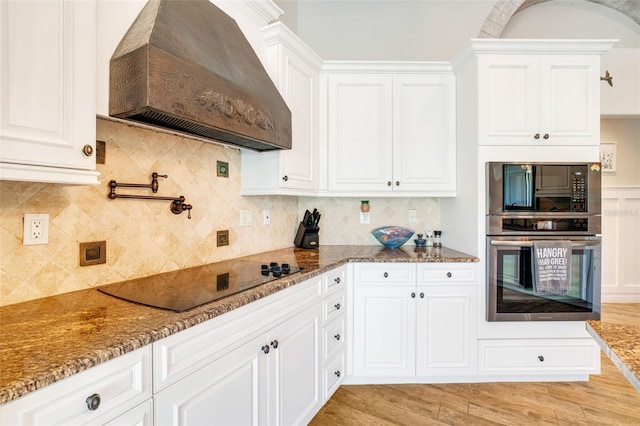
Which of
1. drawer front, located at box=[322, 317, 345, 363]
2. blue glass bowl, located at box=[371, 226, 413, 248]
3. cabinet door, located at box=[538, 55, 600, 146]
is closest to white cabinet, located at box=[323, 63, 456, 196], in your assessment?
blue glass bowl, located at box=[371, 226, 413, 248]

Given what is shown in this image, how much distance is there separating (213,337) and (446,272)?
1672mm

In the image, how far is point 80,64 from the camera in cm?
105

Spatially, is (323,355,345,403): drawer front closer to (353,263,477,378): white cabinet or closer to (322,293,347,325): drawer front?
(353,263,477,378): white cabinet

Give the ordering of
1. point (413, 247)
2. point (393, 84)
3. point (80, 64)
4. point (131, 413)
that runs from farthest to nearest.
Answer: point (413, 247)
point (393, 84)
point (80, 64)
point (131, 413)

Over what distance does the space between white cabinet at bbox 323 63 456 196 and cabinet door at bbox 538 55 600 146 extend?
2.02 feet

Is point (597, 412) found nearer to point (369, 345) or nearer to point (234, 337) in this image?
point (369, 345)

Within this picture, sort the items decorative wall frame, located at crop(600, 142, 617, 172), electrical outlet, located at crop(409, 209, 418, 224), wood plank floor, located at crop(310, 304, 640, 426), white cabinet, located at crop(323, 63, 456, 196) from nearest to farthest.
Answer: wood plank floor, located at crop(310, 304, 640, 426), white cabinet, located at crop(323, 63, 456, 196), electrical outlet, located at crop(409, 209, 418, 224), decorative wall frame, located at crop(600, 142, 617, 172)

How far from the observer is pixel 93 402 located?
2.56 ft

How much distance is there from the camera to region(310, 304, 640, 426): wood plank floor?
6.37 feet

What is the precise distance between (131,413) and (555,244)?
2399 millimetres

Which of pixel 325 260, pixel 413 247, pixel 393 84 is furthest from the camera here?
pixel 413 247

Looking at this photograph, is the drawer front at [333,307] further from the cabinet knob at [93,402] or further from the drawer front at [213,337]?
the cabinet knob at [93,402]

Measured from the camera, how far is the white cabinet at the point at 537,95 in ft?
7.39

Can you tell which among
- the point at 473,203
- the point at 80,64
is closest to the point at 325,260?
the point at 473,203
